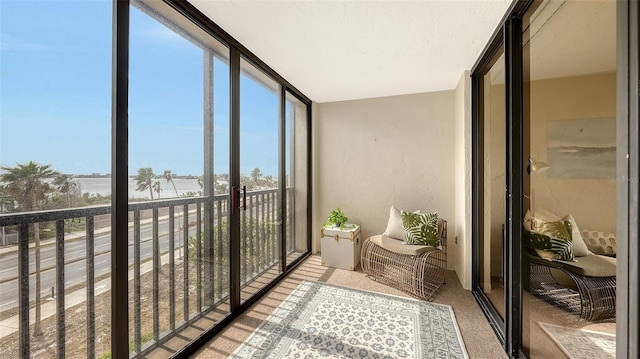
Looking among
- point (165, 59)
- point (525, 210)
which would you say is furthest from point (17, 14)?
point (525, 210)

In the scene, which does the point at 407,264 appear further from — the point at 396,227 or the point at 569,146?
the point at 569,146

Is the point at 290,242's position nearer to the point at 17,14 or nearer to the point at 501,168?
the point at 501,168

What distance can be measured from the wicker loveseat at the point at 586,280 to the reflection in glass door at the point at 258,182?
7.01ft

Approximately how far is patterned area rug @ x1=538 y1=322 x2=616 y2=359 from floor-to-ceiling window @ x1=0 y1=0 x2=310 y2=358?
7.06ft

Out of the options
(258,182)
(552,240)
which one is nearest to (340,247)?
(258,182)

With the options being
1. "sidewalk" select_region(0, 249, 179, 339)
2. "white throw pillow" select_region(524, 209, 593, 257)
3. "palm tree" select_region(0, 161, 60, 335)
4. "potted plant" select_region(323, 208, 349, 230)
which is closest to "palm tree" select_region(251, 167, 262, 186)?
"sidewalk" select_region(0, 249, 179, 339)

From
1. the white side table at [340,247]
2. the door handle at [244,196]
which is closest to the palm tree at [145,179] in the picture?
the door handle at [244,196]

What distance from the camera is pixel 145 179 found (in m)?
1.48

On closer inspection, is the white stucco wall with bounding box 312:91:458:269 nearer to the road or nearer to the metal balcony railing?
the metal balcony railing

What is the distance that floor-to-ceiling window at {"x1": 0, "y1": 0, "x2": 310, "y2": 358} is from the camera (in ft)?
3.41

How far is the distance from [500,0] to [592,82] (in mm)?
1034

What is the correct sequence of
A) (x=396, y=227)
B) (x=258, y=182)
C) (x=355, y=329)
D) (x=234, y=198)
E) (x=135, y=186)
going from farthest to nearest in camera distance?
1. (x=396, y=227)
2. (x=258, y=182)
3. (x=234, y=198)
4. (x=355, y=329)
5. (x=135, y=186)

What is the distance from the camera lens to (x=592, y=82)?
1.00 metres

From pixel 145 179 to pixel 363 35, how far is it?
1.91 metres
